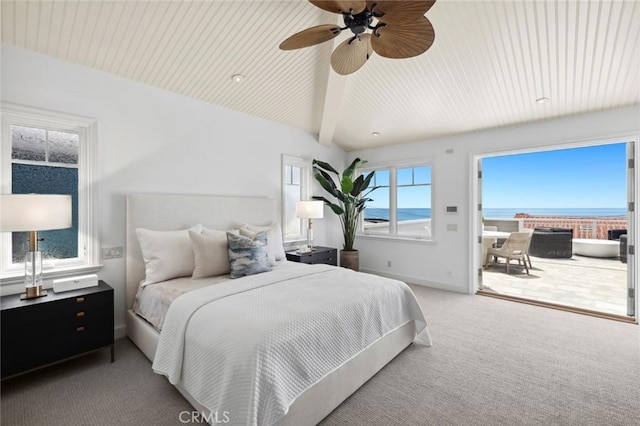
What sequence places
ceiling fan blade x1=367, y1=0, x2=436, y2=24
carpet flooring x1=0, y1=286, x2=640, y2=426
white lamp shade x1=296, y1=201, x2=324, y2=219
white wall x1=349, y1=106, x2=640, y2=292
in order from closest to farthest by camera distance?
ceiling fan blade x1=367, y1=0, x2=436, y2=24 → carpet flooring x1=0, y1=286, x2=640, y2=426 → white wall x1=349, y1=106, x2=640, y2=292 → white lamp shade x1=296, y1=201, x2=324, y2=219

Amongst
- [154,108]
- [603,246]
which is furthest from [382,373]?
[603,246]

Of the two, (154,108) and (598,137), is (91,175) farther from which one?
(598,137)

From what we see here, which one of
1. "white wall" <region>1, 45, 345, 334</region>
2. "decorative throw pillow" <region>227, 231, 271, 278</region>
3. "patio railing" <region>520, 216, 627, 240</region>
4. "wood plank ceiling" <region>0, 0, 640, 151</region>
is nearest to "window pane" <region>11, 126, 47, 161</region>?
"white wall" <region>1, 45, 345, 334</region>

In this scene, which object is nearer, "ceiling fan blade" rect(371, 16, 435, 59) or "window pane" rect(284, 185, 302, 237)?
"ceiling fan blade" rect(371, 16, 435, 59)

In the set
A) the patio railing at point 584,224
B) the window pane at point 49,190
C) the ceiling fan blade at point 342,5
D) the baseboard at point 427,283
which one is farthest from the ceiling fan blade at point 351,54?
the patio railing at point 584,224

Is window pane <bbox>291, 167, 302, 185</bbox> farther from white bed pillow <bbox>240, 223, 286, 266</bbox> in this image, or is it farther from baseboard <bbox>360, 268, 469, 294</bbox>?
baseboard <bbox>360, 268, 469, 294</bbox>

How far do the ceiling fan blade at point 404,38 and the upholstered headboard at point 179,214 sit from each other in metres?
2.62

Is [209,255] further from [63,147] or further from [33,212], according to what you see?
[63,147]

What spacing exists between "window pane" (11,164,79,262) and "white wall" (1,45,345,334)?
0.27 m

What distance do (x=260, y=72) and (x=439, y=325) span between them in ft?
11.8

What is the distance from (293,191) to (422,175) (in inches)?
91.5

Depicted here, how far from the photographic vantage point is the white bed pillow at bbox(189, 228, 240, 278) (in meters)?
2.82

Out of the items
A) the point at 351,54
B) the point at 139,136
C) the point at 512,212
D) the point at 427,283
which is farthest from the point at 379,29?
the point at 512,212

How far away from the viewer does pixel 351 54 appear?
2236 millimetres
